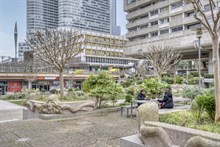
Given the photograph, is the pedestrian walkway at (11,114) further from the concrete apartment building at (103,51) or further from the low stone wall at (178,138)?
the concrete apartment building at (103,51)

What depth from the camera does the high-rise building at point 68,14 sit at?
81938 mm

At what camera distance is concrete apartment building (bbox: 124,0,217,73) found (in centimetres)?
3636

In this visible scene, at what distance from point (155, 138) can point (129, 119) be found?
18.6ft

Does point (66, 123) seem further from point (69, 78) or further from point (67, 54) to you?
point (69, 78)

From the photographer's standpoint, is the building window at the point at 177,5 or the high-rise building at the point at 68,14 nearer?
the building window at the point at 177,5

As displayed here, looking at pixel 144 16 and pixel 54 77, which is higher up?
pixel 144 16

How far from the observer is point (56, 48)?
15.0 metres

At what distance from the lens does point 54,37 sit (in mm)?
15984

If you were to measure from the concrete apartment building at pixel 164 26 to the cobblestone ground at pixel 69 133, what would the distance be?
87.6 feet

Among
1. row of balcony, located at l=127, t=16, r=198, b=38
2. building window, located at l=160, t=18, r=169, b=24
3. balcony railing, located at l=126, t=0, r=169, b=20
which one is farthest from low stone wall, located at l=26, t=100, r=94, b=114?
balcony railing, located at l=126, t=0, r=169, b=20

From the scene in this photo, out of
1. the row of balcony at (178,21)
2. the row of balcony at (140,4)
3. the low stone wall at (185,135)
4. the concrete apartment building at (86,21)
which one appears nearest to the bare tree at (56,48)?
the low stone wall at (185,135)

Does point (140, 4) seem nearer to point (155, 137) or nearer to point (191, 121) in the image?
point (191, 121)

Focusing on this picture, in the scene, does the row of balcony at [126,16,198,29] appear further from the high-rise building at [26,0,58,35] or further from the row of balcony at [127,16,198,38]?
the high-rise building at [26,0,58,35]

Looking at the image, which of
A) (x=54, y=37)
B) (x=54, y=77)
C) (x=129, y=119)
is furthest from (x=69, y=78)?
(x=129, y=119)
